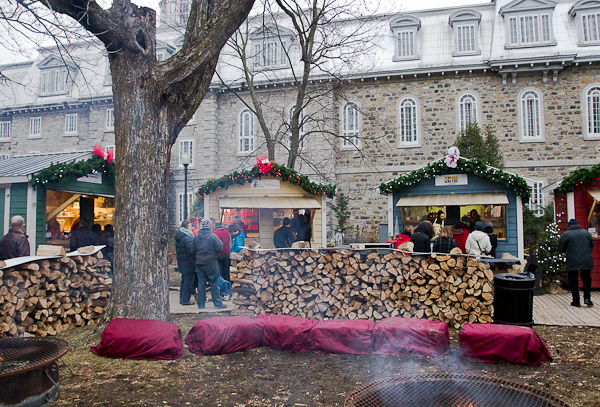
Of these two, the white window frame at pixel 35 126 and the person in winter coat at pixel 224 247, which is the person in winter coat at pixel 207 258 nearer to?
the person in winter coat at pixel 224 247

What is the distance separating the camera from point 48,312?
21.2 ft

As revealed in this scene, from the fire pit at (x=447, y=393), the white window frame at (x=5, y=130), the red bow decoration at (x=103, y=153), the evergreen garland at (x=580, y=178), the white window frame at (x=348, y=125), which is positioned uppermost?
the white window frame at (x=5, y=130)

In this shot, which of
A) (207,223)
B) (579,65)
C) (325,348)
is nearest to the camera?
(325,348)

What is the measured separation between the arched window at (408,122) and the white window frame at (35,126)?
65.0 feet

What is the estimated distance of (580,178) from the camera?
1027 centimetres

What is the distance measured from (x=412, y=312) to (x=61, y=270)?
5.68 meters

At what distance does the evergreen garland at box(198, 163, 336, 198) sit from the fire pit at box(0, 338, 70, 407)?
6.84m

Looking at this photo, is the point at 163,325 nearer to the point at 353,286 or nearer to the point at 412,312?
the point at 353,286

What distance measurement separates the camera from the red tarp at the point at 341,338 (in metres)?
5.48

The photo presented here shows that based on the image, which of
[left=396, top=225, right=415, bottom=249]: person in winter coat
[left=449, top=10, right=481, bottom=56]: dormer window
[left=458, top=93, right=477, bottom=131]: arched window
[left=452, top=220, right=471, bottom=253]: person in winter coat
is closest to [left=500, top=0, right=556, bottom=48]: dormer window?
[left=449, top=10, right=481, bottom=56]: dormer window

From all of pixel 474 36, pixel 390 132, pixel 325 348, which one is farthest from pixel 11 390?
pixel 474 36

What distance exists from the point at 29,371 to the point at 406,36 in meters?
20.1

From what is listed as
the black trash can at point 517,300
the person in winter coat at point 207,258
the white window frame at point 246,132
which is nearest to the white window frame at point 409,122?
the white window frame at point 246,132

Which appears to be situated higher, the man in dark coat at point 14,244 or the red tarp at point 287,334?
the man in dark coat at point 14,244
